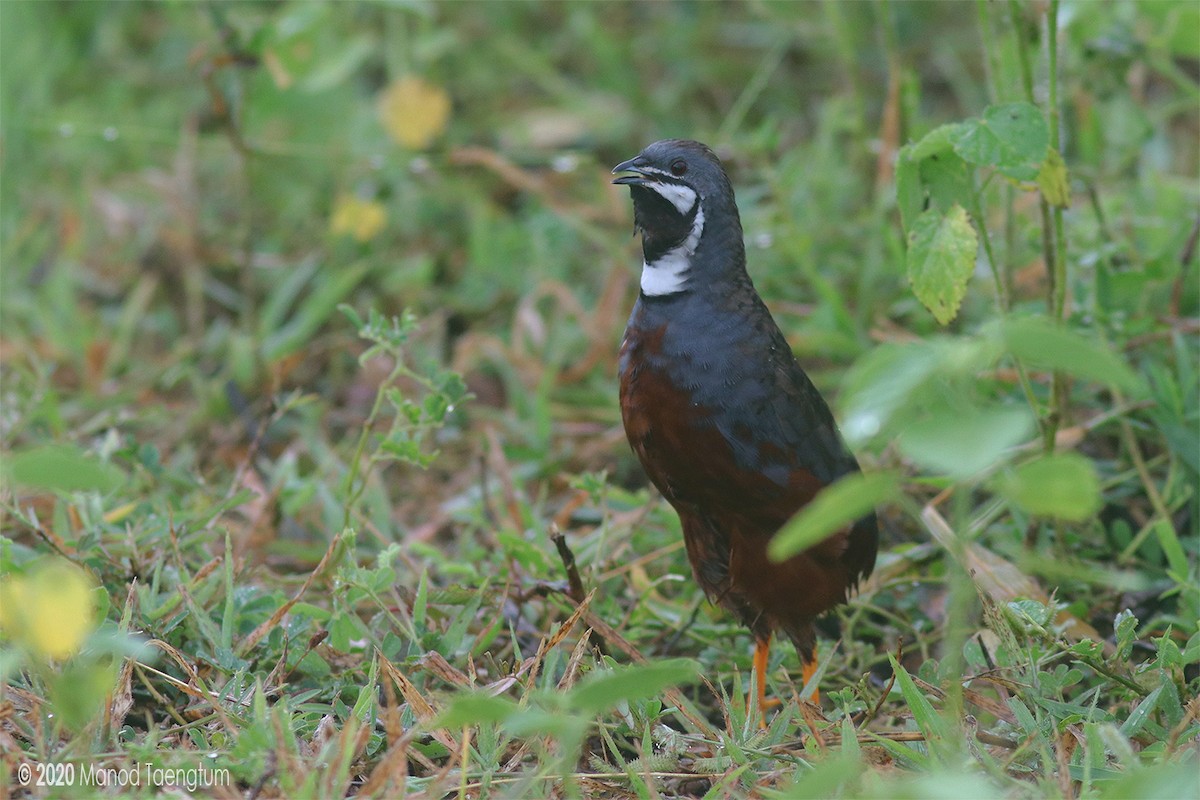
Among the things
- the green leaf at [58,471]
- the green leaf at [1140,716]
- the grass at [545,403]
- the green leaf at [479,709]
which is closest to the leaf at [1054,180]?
the grass at [545,403]

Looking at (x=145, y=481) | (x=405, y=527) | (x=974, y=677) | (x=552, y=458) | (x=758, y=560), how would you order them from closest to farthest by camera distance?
(x=974, y=677) → (x=758, y=560) → (x=145, y=481) → (x=405, y=527) → (x=552, y=458)

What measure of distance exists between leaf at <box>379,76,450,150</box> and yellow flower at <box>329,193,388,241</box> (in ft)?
1.14

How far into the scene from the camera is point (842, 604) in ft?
10.7

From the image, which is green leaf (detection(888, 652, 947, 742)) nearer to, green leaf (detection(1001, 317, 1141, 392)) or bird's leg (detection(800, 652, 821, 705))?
bird's leg (detection(800, 652, 821, 705))

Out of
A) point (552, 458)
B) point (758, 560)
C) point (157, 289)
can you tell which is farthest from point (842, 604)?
point (157, 289)

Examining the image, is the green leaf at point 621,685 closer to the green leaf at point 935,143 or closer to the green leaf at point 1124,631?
the green leaf at point 1124,631

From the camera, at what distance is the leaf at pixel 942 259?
288 cm

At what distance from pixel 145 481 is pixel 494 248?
6.56 ft

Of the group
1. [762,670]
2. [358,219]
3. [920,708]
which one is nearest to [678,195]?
[762,670]

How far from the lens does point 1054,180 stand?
312cm

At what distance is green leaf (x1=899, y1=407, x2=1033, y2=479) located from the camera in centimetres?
177

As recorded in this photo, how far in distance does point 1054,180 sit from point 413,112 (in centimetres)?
307

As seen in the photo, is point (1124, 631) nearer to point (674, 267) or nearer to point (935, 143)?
point (935, 143)

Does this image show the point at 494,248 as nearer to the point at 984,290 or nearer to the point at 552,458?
the point at 552,458
